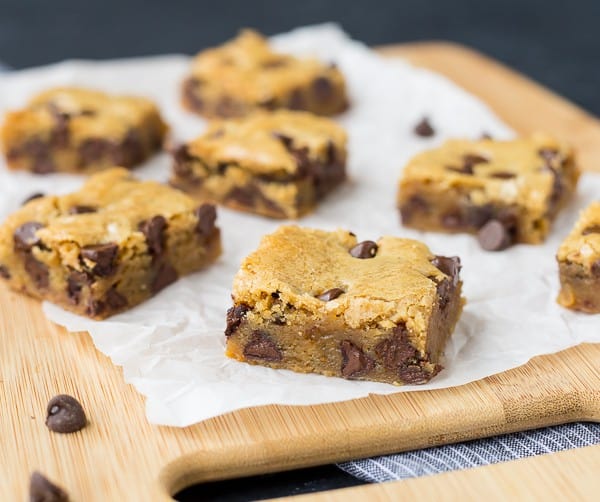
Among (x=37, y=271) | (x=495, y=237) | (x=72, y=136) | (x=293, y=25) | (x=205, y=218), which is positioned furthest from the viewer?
(x=293, y=25)

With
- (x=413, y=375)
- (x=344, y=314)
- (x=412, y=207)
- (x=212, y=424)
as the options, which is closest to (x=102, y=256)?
(x=212, y=424)

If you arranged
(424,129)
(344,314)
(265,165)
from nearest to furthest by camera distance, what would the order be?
(344,314), (265,165), (424,129)

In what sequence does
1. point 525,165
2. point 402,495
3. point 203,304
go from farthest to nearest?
point 525,165
point 203,304
point 402,495

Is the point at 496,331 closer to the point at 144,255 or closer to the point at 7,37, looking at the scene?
the point at 144,255

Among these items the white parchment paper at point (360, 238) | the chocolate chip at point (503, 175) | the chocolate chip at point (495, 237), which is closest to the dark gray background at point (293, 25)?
the white parchment paper at point (360, 238)

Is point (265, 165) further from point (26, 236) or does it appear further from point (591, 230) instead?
point (591, 230)

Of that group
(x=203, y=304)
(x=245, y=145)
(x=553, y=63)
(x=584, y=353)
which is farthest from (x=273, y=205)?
(x=553, y=63)
